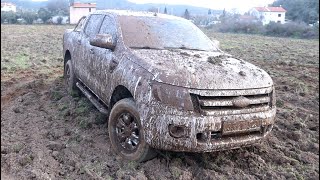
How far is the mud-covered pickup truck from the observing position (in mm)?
3766

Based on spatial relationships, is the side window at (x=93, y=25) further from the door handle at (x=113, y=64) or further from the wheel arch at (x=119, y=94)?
the wheel arch at (x=119, y=94)

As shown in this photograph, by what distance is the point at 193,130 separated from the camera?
3.73 metres

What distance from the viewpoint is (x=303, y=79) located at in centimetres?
1009

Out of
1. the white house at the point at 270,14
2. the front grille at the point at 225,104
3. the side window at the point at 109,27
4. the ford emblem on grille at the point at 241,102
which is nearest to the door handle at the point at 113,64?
the side window at the point at 109,27

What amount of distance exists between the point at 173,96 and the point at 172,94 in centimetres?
2

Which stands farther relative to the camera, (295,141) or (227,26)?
(227,26)

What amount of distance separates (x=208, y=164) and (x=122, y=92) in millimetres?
1344

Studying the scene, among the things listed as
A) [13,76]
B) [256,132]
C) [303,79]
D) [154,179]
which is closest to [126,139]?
[154,179]

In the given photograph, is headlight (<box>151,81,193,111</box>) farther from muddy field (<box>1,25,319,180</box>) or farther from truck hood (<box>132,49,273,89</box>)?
muddy field (<box>1,25,319,180</box>)

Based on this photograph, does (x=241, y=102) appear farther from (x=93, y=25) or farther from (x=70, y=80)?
(x=70, y=80)

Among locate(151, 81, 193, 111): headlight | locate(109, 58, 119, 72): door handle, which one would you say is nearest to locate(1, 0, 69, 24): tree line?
locate(109, 58, 119, 72): door handle

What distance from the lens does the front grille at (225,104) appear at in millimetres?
3773

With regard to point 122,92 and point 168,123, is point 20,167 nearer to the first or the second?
point 122,92

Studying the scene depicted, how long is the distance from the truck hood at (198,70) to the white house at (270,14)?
4849cm
